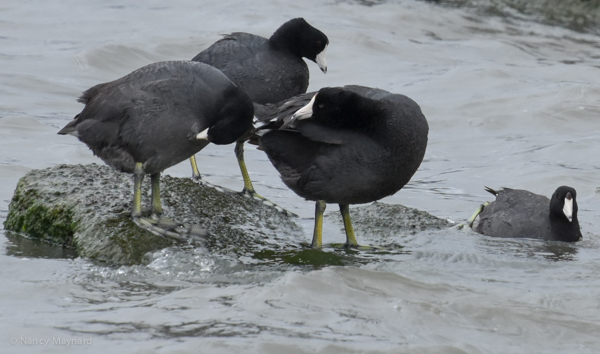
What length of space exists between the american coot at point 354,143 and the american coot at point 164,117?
0.43 meters

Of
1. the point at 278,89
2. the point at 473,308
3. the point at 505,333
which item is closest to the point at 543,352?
the point at 505,333

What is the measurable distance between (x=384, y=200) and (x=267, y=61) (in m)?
2.32

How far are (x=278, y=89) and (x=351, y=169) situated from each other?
1675 mm

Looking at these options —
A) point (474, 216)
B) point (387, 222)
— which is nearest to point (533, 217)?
point (474, 216)

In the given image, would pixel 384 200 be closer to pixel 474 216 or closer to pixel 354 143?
pixel 474 216

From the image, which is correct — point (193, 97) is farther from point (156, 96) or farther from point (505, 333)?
point (505, 333)

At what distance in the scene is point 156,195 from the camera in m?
5.46

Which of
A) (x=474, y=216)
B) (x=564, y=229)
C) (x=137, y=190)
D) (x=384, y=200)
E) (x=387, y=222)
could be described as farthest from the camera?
(x=384, y=200)

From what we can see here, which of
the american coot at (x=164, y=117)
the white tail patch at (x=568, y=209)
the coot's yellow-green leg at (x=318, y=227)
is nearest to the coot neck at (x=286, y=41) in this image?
the american coot at (x=164, y=117)

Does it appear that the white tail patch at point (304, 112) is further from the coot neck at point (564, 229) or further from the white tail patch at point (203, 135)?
the coot neck at point (564, 229)

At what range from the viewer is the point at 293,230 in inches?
235

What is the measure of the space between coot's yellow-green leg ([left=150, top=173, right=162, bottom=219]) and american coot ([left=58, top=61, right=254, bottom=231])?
0.20m

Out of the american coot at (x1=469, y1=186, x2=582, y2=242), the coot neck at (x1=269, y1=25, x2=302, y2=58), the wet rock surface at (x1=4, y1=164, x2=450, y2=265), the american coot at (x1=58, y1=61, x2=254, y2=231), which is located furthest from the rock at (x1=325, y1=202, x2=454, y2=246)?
the american coot at (x1=58, y1=61, x2=254, y2=231)

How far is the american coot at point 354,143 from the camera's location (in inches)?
200
